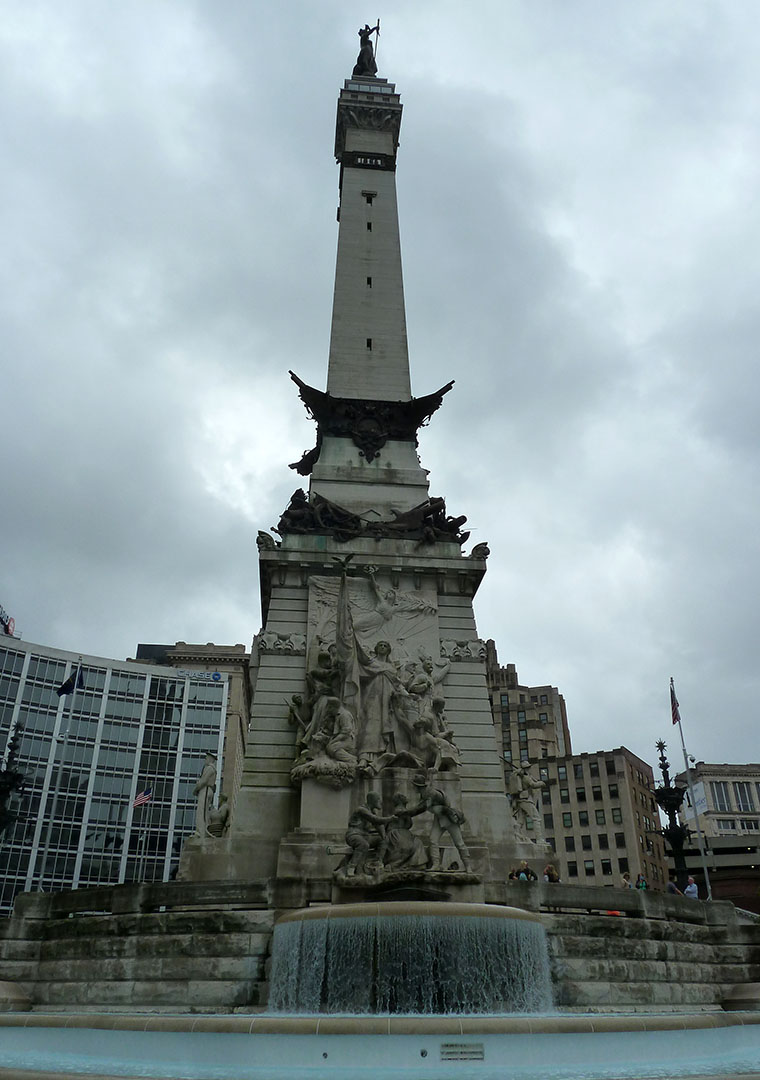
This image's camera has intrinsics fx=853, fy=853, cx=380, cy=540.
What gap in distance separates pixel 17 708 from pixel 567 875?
48.7m

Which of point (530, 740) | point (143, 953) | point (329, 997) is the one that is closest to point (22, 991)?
point (143, 953)

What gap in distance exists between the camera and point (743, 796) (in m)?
98.3

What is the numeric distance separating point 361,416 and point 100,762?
4313 cm

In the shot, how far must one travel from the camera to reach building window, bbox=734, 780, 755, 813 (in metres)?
→ 97.6

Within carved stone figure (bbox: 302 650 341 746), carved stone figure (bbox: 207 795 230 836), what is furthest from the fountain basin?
carved stone figure (bbox: 302 650 341 746)

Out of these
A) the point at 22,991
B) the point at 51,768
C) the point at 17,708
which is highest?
the point at 17,708

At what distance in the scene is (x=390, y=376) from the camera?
33.1m

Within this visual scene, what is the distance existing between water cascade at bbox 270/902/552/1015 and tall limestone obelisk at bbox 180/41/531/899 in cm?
268

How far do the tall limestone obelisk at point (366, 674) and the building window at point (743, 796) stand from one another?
84.2 m

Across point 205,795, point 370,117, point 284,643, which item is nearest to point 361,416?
point 284,643

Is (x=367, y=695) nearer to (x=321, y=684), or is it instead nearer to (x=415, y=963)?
(x=321, y=684)

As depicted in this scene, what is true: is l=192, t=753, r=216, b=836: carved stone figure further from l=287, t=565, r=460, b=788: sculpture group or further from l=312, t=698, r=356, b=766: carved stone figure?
l=312, t=698, r=356, b=766: carved stone figure

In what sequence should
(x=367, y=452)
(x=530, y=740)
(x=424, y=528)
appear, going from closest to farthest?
1. (x=424, y=528)
2. (x=367, y=452)
3. (x=530, y=740)

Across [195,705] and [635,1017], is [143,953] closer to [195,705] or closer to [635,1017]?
[635,1017]
